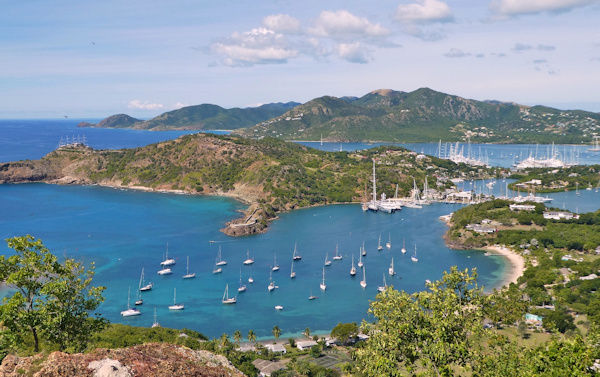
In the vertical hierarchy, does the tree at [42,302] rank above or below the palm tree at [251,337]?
above

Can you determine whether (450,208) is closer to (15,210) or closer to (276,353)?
(276,353)

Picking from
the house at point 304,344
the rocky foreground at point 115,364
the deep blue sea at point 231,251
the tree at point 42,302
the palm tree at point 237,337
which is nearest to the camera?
the rocky foreground at point 115,364

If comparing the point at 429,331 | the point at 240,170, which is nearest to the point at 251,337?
the point at 429,331

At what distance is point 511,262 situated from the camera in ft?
258

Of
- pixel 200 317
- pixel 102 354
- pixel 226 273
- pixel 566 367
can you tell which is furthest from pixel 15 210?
pixel 566 367

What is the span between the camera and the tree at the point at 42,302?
65.1 ft

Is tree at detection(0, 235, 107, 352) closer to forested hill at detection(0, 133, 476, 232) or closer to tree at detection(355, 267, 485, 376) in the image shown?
tree at detection(355, 267, 485, 376)

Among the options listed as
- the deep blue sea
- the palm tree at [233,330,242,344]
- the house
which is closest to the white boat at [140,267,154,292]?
the deep blue sea

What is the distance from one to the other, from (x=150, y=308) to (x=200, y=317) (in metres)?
7.36

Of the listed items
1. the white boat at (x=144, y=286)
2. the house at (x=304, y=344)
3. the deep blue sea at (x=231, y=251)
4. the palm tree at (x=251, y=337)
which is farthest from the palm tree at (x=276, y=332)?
the white boat at (x=144, y=286)

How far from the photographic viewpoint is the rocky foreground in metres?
14.7

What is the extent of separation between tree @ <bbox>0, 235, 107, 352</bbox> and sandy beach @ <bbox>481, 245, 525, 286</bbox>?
60924 mm

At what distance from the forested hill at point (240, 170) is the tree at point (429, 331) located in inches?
3897

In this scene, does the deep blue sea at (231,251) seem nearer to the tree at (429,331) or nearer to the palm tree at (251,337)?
the palm tree at (251,337)
